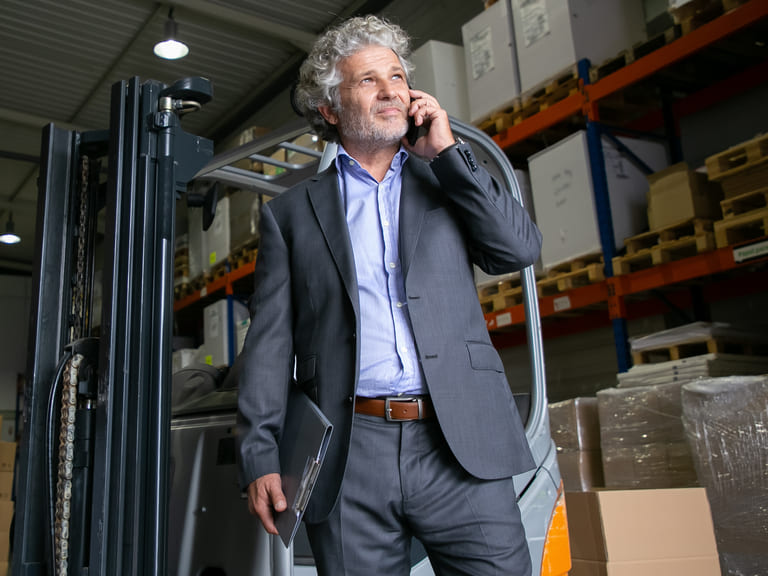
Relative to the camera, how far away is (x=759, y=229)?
4.71 meters

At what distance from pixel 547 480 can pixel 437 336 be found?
1104 millimetres

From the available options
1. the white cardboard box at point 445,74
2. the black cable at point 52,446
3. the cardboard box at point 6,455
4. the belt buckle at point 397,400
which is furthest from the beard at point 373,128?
the cardboard box at point 6,455

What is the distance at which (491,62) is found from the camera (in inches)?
243

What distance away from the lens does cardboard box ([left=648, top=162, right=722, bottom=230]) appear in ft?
16.0

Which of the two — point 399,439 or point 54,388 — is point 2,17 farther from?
point 399,439

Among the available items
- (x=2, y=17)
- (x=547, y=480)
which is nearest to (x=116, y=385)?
(x=547, y=480)

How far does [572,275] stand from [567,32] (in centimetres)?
180

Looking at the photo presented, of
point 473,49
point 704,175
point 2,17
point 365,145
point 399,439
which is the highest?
point 2,17

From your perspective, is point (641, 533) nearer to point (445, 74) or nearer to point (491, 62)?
point (491, 62)

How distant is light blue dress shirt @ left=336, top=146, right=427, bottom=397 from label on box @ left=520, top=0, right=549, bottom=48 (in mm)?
4085

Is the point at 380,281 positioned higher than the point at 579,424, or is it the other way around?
the point at 380,281

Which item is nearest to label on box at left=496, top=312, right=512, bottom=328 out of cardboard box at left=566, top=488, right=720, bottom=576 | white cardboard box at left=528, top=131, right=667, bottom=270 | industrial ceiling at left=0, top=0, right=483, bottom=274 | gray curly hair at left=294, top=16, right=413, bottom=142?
white cardboard box at left=528, top=131, right=667, bottom=270

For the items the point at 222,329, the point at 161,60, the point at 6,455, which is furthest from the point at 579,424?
the point at 161,60

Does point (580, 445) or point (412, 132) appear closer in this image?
point (412, 132)
